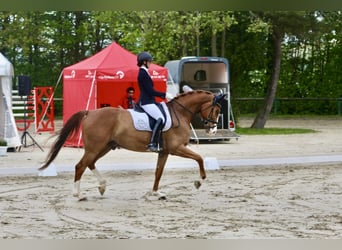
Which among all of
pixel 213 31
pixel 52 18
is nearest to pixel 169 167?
pixel 213 31

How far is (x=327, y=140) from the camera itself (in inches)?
732

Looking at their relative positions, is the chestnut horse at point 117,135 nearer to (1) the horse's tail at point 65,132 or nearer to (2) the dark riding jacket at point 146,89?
(1) the horse's tail at point 65,132

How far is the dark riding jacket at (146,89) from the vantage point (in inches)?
320

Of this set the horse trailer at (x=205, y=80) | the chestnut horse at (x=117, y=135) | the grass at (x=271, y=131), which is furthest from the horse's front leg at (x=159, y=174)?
the grass at (x=271, y=131)

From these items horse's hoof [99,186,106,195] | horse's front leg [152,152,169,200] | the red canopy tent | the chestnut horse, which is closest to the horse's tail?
the chestnut horse

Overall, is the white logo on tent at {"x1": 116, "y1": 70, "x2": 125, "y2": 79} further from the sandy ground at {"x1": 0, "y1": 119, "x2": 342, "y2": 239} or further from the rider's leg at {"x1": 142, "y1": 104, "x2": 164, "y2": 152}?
the rider's leg at {"x1": 142, "y1": 104, "x2": 164, "y2": 152}

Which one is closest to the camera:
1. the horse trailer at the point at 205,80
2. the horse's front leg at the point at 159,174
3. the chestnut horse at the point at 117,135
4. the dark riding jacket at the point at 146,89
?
the dark riding jacket at the point at 146,89

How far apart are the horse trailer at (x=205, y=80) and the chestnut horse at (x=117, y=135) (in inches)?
350

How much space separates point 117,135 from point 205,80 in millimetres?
10751

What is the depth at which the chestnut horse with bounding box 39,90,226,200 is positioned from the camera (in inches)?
330

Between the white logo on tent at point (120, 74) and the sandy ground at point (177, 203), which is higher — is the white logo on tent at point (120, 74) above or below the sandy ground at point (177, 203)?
above

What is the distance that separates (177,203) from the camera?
8.10m

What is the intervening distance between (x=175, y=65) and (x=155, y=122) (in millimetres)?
10126

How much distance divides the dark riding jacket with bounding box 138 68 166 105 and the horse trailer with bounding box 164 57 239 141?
916 centimetres
